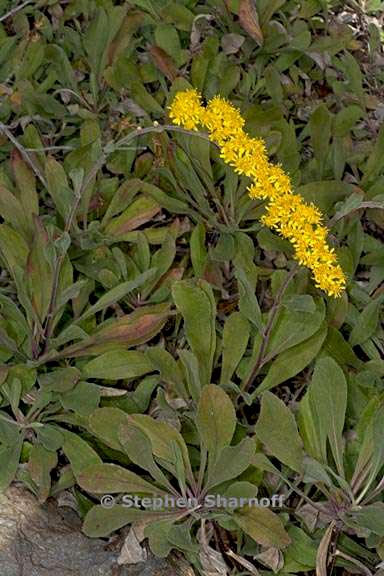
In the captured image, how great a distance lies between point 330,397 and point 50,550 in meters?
0.81

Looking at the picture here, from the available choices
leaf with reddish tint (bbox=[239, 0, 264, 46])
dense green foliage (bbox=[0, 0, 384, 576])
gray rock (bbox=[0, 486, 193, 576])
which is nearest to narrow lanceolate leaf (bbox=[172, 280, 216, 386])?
dense green foliage (bbox=[0, 0, 384, 576])

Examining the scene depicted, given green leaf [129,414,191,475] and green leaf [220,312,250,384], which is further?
green leaf [220,312,250,384]

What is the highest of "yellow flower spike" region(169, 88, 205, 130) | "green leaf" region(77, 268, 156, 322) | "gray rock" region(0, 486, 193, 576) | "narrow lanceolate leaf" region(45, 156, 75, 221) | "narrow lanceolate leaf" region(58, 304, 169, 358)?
"yellow flower spike" region(169, 88, 205, 130)

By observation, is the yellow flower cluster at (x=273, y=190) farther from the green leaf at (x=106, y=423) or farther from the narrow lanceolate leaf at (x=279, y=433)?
the green leaf at (x=106, y=423)

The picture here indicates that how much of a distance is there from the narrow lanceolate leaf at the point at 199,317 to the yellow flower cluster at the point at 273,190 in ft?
0.91

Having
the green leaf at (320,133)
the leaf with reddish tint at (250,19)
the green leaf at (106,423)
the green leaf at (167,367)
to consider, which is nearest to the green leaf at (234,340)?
the green leaf at (167,367)

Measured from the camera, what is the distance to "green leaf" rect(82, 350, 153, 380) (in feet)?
7.45

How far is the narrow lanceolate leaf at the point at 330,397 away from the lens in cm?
214

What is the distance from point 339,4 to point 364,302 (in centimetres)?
180

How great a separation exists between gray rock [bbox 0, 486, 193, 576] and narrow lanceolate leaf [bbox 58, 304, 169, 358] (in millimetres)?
451

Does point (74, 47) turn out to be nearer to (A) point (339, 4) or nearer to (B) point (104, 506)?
(A) point (339, 4)

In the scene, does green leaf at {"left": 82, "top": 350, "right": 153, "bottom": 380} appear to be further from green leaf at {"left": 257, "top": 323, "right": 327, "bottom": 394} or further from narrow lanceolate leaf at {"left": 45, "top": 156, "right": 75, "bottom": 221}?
narrow lanceolate leaf at {"left": 45, "top": 156, "right": 75, "bottom": 221}

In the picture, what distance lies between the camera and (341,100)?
3344 mm

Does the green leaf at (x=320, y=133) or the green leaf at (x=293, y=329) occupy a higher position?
the green leaf at (x=320, y=133)
